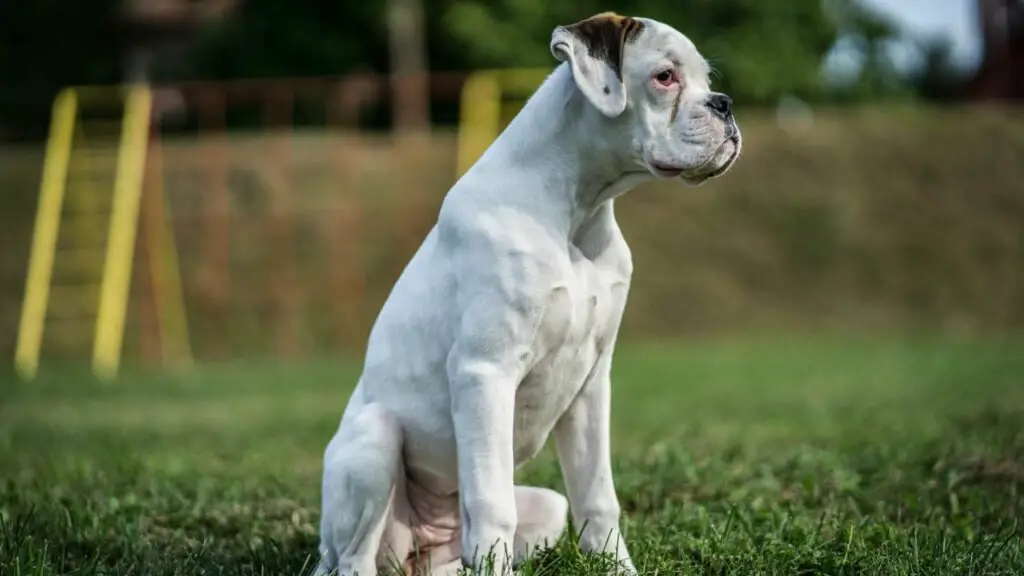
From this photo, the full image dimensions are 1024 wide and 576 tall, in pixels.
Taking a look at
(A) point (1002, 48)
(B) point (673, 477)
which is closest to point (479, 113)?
(B) point (673, 477)

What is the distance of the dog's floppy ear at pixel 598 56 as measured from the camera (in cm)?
316

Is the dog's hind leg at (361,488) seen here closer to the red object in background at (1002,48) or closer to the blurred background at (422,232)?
the blurred background at (422,232)

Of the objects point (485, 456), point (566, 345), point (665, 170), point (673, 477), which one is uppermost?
point (665, 170)

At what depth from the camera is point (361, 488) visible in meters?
3.28

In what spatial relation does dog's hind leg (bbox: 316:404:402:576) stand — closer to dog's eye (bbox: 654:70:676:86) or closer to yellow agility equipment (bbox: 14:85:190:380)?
dog's eye (bbox: 654:70:676:86)

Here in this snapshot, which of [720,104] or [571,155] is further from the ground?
[720,104]

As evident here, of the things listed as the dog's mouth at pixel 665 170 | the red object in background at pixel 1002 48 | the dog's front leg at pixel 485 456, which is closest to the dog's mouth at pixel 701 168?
the dog's mouth at pixel 665 170

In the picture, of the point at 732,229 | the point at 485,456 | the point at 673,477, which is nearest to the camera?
the point at 485,456

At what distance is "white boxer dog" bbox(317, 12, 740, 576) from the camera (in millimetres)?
3111

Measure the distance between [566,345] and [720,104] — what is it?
0.73 m

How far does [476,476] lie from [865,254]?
15.9 meters

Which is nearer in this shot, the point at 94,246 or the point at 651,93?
the point at 651,93

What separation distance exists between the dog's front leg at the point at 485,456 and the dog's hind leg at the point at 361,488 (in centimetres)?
27

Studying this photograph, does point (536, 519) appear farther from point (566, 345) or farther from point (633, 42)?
point (633, 42)
